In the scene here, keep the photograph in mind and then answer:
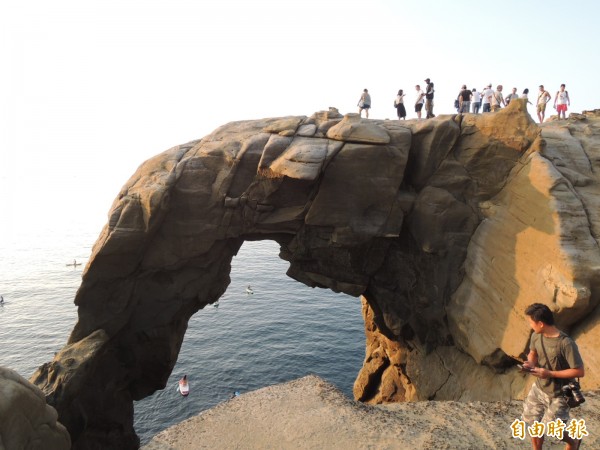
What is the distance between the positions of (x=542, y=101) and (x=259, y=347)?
99.1 ft

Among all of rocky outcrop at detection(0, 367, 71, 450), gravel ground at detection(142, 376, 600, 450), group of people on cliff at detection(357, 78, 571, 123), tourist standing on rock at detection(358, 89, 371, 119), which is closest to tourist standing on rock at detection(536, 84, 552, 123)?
group of people on cliff at detection(357, 78, 571, 123)

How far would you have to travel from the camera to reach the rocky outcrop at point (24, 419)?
9.54 metres

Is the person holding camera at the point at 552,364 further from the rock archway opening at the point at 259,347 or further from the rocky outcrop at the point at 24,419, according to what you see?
the rock archway opening at the point at 259,347

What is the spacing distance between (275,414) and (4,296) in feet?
181

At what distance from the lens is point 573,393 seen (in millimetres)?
8086

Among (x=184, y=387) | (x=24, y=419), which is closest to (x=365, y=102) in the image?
(x=24, y=419)

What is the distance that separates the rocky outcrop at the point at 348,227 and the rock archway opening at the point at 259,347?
12.9m

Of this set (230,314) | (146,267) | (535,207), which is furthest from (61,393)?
(230,314)

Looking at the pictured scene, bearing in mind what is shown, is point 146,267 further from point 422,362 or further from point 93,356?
point 422,362

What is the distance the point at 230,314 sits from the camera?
49438 millimetres

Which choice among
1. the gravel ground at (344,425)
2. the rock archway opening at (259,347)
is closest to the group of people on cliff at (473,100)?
the gravel ground at (344,425)

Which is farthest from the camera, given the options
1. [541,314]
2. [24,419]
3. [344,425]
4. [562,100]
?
[562,100]

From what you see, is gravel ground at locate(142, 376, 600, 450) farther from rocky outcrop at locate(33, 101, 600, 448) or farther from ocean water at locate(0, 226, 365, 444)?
ocean water at locate(0, 226, 365, 444)

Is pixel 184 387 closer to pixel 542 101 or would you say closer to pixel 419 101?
pixel 419 101
